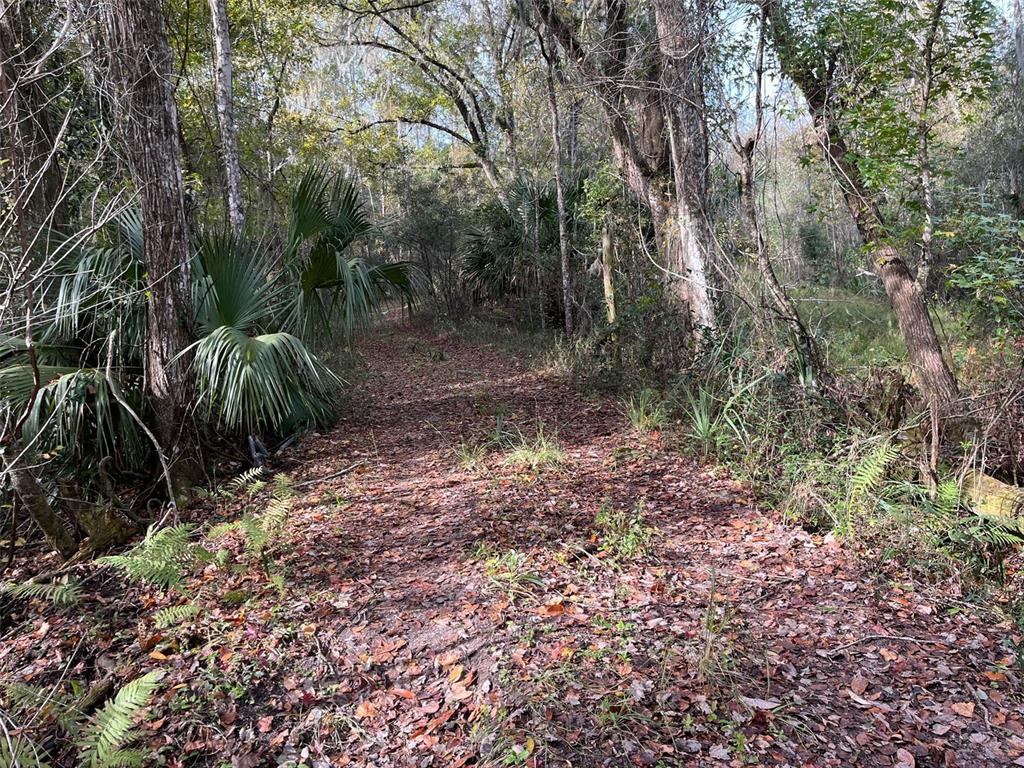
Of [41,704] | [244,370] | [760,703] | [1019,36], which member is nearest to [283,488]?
[244,370]

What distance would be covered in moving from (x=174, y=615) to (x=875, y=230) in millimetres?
7048

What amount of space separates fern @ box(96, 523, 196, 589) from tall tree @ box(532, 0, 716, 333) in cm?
474

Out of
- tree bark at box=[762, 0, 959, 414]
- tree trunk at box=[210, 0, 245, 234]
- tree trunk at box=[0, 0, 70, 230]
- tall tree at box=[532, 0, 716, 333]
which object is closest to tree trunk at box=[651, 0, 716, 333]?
tall tree at box=[532, 0, 716, 333]

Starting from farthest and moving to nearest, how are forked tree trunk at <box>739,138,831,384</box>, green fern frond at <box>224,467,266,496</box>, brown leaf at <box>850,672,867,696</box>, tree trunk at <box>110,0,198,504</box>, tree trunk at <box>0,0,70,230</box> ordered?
forked tree trunk at <box>739,138,831,384</box>, green fern frond at <box>224,467,266,496</box>, tree trunk at <box>110,0,198,504</box>, tree trunk at <box>0,0,70,230</box>, brown leaf at <box>850,672,867,696</box>

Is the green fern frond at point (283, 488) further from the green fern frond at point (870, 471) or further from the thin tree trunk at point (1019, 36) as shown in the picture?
the thin tree trunk at point (1019, 36)

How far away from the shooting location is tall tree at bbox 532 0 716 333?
616 cm

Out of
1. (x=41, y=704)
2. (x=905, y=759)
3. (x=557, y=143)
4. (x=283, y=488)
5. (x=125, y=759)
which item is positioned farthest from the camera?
(x=557, y=143)

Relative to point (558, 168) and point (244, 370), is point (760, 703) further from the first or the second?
point (558, 168)

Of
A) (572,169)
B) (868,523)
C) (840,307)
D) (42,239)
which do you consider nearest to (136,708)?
(868,523)

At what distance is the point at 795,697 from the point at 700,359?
4.07m

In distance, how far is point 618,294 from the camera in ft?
29.4

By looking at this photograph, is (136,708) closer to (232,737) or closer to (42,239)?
(232,737)

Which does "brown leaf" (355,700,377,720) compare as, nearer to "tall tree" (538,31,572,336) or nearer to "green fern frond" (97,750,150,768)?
"green fern frond" (97,750,150,768)

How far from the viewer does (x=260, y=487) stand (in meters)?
5.03
